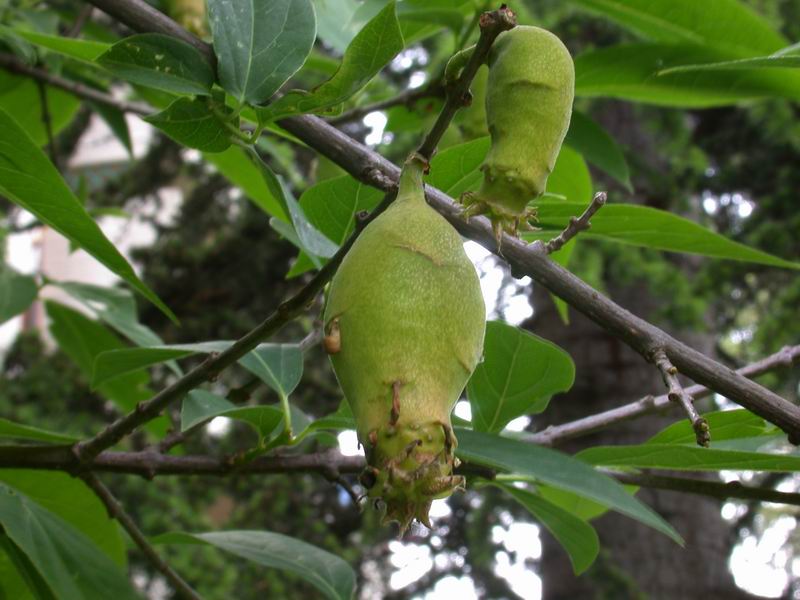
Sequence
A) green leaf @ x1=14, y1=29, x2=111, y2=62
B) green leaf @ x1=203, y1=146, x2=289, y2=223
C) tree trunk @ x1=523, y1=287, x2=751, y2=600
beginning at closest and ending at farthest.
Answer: green leaf @ x1=14, y1=29, x2=111, y2=62 → green leaf @ x1=203, y1=146, x2=289, y2=223 → tree trunk @ x1=523, y1=287, x2=751, y2=600

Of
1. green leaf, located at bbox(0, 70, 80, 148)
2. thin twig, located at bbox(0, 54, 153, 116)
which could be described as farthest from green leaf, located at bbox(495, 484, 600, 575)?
green leaf, located at bbox(0, 70, 80, 148)

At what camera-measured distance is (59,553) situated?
0.81 m

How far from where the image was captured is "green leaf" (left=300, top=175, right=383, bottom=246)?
761mm

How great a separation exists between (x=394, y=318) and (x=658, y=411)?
0.46 meters

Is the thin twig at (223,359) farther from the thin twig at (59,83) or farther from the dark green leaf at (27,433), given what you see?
the thin twig at (59,83)

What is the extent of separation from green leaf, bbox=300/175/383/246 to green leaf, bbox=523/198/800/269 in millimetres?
137

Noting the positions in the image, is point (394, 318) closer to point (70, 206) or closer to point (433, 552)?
point (70, 206)

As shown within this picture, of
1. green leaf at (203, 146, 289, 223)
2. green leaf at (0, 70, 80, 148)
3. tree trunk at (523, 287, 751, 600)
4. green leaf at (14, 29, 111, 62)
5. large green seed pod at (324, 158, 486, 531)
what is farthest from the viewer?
tree trunk at (523, 287, 751, 600)

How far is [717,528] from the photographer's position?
2.36 meters

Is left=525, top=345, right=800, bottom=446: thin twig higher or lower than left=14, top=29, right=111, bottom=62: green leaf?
lower

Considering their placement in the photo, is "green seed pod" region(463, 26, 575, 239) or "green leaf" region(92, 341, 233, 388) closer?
"green seed pod" region(463, 26, 575, 239)

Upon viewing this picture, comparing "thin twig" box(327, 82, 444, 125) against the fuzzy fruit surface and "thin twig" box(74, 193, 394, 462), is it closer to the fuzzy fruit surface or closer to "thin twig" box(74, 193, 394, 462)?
"thin twig" box(74, 193, 394, 462)

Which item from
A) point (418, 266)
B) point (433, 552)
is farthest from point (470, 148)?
point (433, 552)

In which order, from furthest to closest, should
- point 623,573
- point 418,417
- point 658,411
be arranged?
1. point 623,573
2. point 658,411
3. point 418,417
